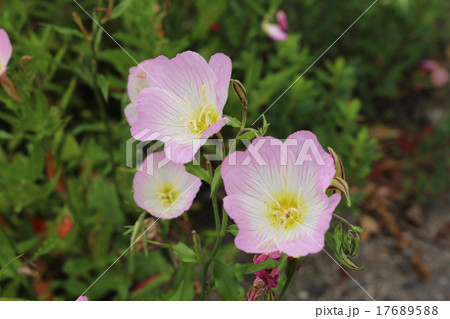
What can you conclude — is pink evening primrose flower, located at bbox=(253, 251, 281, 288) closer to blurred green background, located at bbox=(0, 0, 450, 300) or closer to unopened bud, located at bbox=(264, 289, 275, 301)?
unopened bud, located at bbox=(264, 289, 275, 301)

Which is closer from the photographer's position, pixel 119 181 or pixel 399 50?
pixel 119 181

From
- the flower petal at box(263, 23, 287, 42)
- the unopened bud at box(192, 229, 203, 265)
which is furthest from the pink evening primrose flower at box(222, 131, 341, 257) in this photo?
the flower petal at box(263, 23, 287, 42)

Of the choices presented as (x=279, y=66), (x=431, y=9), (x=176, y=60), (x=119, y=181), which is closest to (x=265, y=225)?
(x=176, y=60)

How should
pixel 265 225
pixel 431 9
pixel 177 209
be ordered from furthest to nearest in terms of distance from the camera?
pixel 431 9 < pixel 177 209 < pixel 265 225

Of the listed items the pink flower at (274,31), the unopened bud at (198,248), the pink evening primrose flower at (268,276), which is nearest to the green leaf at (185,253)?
the unopened bud at (198,248)

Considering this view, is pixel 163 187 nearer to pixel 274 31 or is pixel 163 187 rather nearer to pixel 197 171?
pixel 197 171
